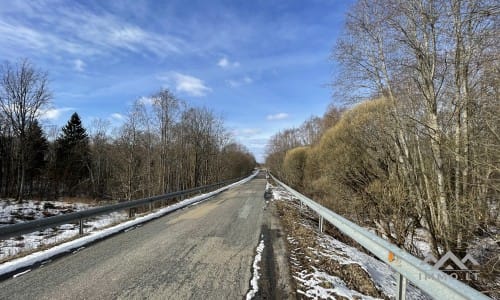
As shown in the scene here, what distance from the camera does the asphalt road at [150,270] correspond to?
325 cm

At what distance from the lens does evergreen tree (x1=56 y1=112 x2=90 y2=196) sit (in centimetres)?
4006

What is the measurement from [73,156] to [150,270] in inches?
1835

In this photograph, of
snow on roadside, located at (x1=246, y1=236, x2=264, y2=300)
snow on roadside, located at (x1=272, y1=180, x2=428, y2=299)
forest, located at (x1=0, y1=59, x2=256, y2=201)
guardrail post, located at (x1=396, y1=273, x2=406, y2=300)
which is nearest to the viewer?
guardrail post, located at (x1=396, y1=273, x2=406, y2=300)

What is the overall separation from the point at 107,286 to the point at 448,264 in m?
7.30

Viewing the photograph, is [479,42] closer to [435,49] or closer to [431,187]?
[435,49]

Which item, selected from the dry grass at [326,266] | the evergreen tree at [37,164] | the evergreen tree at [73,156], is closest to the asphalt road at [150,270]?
the dry grass at [326,266]

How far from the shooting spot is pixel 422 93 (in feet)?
26.5

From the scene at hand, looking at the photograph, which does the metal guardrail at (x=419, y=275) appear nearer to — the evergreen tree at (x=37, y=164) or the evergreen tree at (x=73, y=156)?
the evergreen tree at (x=37, y=164)

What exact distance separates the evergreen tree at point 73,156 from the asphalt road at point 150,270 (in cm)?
4271

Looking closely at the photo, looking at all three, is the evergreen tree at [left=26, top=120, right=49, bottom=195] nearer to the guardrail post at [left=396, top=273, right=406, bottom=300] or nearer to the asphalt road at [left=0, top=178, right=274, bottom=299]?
the asphalt road at [left=0, top=178, right=274, bottom=299]

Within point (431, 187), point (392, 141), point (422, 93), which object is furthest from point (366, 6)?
point (431, 187)

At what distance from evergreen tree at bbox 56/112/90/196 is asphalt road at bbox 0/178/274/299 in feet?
140

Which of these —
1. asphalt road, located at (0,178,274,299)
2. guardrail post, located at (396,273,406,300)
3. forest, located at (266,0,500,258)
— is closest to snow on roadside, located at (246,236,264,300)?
asphalt road, located at (0,178,274,299)

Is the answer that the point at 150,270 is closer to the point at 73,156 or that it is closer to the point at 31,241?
the point at 31,241
